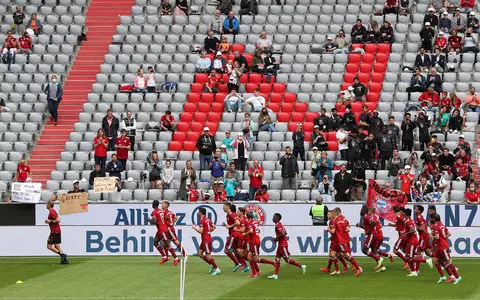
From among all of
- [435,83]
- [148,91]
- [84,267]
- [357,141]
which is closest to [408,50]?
[435,83]

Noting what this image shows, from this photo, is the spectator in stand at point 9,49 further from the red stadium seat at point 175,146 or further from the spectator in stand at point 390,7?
the spectator in stand at point 390,7

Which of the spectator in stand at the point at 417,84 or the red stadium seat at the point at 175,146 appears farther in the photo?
the spectator in stand at the point at 417,84

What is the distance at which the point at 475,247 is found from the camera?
34938mm

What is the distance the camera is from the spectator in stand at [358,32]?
45.5 meters

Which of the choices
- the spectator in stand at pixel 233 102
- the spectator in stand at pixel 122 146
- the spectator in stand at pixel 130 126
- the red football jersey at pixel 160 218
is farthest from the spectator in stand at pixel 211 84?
the red football jersey at pixel 160 218

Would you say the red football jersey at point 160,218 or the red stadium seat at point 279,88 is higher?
the red stadium seat at point 279,88

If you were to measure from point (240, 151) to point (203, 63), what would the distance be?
6392 millimetres

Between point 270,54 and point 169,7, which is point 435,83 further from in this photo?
point 169,7

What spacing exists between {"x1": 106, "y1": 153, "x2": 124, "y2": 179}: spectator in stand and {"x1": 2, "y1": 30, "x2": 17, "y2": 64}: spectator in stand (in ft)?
30.6

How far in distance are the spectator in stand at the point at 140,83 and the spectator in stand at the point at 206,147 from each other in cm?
509

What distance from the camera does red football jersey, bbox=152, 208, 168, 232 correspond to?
33.3 metres

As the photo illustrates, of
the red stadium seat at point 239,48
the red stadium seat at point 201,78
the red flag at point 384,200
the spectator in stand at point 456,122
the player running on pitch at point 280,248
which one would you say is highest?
the red stadium seat at point 239,48

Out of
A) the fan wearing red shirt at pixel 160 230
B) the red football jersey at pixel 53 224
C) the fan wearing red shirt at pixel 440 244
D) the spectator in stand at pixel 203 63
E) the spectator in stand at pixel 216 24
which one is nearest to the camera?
the fan wearing red shirt at pixel 440 244

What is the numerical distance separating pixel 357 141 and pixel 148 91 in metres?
9.68
